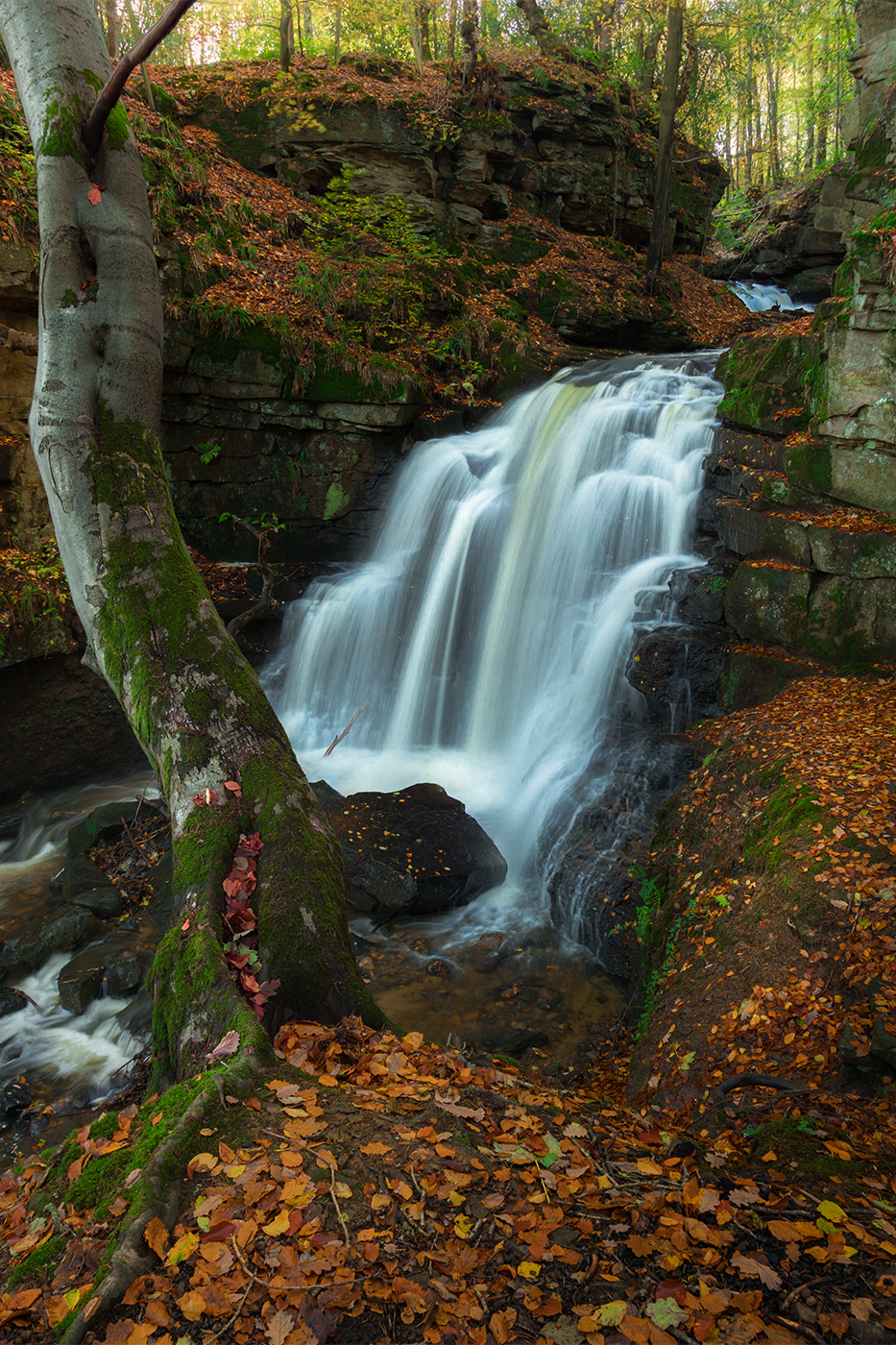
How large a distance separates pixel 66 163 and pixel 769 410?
6311 mm

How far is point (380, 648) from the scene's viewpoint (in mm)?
9500

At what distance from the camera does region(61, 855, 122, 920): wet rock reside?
6348 millimetres

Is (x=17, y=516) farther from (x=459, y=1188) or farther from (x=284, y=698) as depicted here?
(x=459, y=1188)

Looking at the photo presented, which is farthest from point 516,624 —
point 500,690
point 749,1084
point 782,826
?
point 749,1084

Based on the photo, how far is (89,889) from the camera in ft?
21.5

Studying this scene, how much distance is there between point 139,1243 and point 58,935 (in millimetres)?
4734

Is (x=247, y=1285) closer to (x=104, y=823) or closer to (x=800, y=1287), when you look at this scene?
(x=800, y=1287)

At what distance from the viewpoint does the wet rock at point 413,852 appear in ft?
20.5

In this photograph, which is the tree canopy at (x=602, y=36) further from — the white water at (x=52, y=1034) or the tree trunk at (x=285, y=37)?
the white water at (x=52, y=1034)

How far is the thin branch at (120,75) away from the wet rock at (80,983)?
5.44 meters

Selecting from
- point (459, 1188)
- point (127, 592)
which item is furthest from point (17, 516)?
point (459, 1188)

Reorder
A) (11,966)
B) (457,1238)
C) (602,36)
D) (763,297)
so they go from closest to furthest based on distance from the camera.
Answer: (457,1238)
(11,966)
(763,297)
(602,36)


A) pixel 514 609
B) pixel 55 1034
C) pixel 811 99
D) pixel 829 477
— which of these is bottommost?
pixel 55 1034

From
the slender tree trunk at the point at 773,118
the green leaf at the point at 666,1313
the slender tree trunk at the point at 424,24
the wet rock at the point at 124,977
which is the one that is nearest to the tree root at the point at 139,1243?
the green leaf at the point at 666,1313
